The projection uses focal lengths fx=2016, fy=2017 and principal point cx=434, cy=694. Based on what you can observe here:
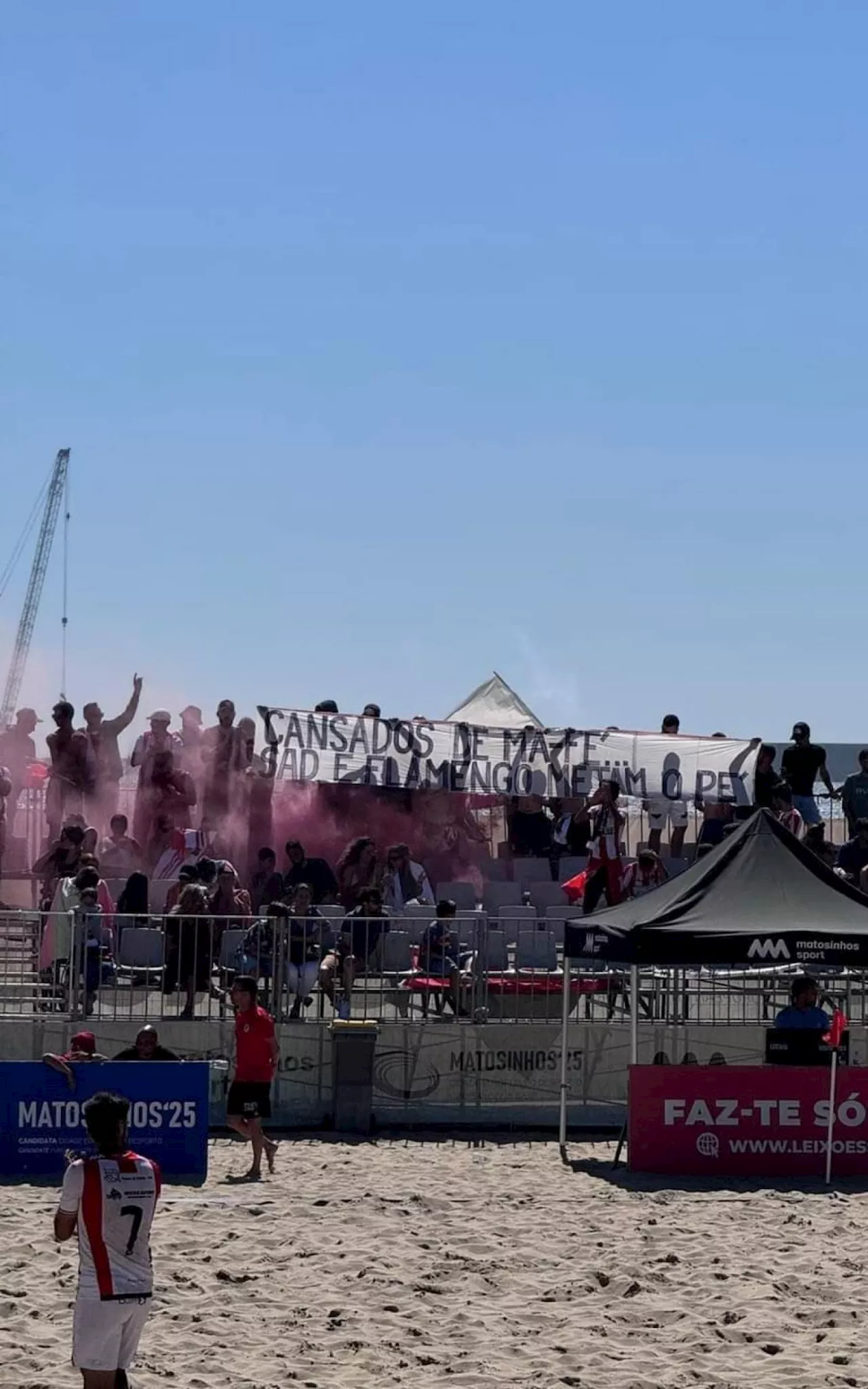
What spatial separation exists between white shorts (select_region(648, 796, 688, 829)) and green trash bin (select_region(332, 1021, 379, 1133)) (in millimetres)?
6255

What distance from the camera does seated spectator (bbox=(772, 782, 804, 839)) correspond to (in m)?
20.8

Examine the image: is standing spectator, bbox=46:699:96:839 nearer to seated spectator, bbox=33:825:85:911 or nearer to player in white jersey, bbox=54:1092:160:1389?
seated spectator, bbox=33:825:85:911

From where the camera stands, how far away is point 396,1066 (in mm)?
18141

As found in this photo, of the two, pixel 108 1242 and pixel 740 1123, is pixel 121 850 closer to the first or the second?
pixel 740 1123

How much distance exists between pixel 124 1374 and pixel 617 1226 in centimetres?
627

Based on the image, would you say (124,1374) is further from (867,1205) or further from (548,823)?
(548,823)

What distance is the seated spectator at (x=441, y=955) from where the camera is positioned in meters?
18.2

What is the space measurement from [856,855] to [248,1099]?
7.79 meters

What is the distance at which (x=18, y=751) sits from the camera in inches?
845

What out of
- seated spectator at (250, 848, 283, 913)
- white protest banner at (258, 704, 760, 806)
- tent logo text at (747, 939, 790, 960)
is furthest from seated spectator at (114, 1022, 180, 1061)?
white protest banner at (258, 704, 760, 806)

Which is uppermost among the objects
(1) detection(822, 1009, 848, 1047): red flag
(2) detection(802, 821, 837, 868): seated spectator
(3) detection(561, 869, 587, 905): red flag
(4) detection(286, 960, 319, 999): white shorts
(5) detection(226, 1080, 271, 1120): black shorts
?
(2) detection(802, 821, 837, 868): seated spectator

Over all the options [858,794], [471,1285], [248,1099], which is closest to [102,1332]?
[471,1285]

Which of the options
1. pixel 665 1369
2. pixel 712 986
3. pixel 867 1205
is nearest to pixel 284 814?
pixel 712 986

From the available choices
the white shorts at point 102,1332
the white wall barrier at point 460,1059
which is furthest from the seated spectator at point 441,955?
the white shorts at point 102,1332
